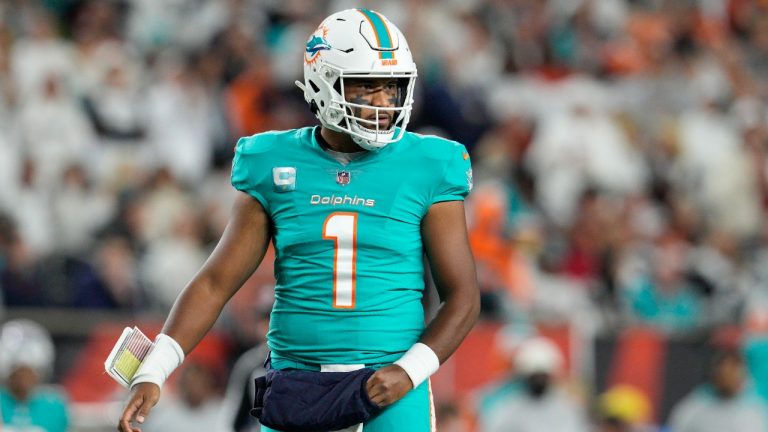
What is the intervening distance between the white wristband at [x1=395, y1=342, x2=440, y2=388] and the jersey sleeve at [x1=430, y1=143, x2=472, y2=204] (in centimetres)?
43

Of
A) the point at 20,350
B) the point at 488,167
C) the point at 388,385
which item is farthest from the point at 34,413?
the point at 488,167

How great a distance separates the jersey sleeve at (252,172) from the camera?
4.23 m

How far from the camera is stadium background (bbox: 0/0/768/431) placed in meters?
9.31

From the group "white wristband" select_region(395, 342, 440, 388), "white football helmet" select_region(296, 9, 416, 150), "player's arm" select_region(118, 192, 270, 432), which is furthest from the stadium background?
"white wristband" select_region(395, 342, 440, 388)

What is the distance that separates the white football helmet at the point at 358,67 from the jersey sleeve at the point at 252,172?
0.21 m

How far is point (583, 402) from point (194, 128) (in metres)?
3.66

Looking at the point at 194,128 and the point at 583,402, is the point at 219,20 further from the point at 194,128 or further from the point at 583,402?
the point at 583,402

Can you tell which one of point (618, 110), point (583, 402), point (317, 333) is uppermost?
point (317, 333)

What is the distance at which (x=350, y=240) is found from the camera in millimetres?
4113

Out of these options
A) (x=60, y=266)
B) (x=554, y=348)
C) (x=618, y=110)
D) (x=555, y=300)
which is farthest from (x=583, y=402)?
(x=618, y=110)

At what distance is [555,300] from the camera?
10.4 metres

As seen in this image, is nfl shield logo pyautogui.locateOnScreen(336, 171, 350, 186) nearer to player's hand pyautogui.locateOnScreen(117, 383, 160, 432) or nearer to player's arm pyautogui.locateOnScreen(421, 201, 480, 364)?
player's arm pyautogui.locateOnScreen(421, 201, 480, 364)

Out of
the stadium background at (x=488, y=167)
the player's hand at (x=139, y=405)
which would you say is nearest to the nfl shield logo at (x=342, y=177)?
the player's hand at (x=139, y=405)

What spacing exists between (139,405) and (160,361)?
0.50 ft
